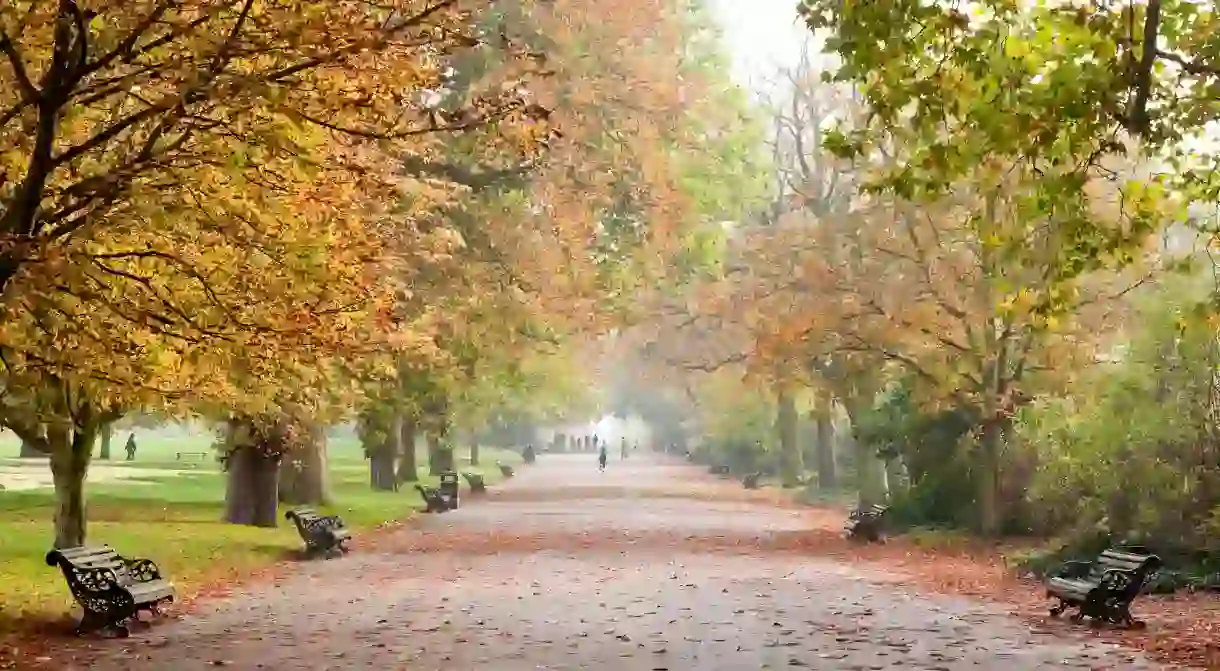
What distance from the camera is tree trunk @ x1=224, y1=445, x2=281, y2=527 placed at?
93.7ft

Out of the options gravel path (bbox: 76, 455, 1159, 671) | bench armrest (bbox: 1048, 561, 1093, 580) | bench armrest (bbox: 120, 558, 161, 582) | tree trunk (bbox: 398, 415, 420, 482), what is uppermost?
tree trunk (bbox: 398, 415, 420, 482)

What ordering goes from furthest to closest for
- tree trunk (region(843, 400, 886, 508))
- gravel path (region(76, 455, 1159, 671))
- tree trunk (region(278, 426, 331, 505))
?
tree trunk (region(843, 400, 886, 508)) < tree trunk (region(278, 426, 331, 505)) < gravel path (region(76, 455, 1159, 671))

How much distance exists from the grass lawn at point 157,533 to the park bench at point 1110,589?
10.1m

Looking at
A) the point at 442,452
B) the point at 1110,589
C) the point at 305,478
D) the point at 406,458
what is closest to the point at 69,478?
the point at 1110,589

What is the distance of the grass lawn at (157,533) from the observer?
54.6 feet

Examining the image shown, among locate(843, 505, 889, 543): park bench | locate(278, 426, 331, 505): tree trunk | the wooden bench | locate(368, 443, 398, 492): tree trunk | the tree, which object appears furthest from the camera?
locate(368, 443, 398, 492): tree trunk

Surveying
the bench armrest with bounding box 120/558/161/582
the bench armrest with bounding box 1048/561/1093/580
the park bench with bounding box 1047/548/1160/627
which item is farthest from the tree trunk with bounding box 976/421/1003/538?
the bench armrest with bounding box 120/558/161/582

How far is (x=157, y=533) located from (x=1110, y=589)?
15920mm

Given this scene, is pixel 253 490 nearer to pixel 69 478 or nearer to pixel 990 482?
pixel 69 478

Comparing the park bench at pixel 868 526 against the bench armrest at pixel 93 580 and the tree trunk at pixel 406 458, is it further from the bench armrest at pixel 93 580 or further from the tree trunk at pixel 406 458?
the tree trunk at pixel 406 458

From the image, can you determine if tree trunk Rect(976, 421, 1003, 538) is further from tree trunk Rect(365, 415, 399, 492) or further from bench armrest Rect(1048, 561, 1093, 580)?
tree trunk Rect(365, 415, 399, 492)

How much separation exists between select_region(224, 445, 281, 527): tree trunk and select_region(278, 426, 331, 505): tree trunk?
14.8ft

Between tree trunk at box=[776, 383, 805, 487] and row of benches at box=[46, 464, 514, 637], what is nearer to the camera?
row of benches at box=[46, 464, 514, 637]

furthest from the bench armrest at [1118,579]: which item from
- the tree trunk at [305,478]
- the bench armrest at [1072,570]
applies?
the tree trunk at [305,478]
